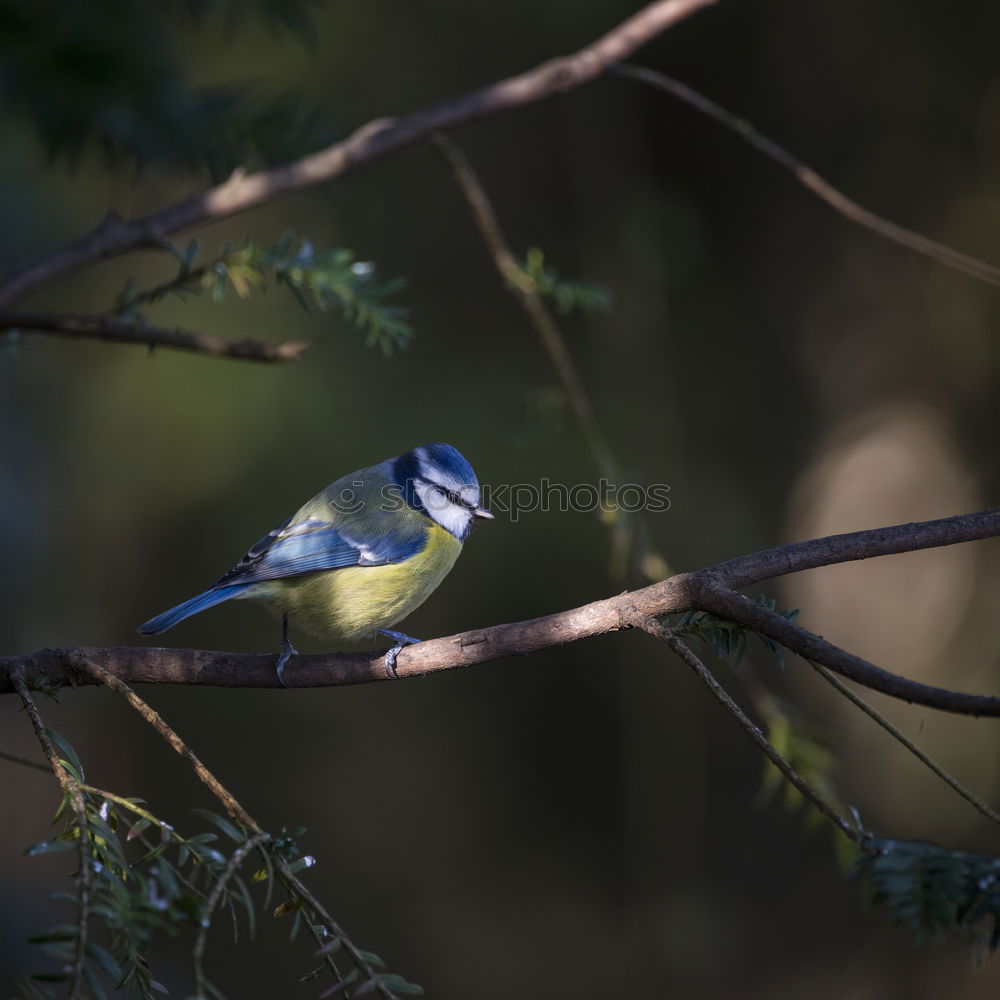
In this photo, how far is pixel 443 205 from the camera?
3285mm

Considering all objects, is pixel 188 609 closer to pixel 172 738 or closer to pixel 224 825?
pixel 172 738

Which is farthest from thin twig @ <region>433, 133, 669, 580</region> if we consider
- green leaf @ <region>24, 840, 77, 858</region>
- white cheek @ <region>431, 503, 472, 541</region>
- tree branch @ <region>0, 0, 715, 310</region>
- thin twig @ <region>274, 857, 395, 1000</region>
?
green leaf @ <region>24, 840, 77, 858</region>

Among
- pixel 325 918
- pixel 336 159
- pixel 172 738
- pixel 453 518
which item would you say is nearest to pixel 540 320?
pixel 336 159

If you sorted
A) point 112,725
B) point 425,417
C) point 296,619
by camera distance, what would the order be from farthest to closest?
point 112,725
point 425,417
point 296,619

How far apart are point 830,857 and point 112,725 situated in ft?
8.81

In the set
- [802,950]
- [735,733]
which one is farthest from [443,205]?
[802,950]

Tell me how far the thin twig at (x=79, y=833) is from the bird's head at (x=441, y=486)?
1240 millimetres

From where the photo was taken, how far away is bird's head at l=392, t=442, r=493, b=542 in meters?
2.32

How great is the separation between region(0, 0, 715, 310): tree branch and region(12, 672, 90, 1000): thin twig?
504 millimetres

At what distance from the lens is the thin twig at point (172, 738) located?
103 cm

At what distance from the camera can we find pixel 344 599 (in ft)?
7.05

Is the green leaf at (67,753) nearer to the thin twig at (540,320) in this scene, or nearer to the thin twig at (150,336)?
the thin twig at (150,336)

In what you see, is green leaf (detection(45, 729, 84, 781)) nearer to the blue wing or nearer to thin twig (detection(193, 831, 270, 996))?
thin twig (detection(193, 831, 270, 996))

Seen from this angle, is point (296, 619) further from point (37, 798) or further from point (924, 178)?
point (924, 178)
